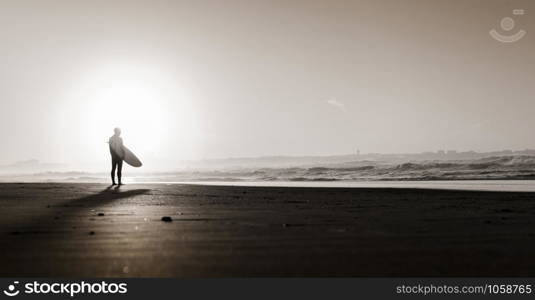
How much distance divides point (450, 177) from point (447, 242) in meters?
25.4

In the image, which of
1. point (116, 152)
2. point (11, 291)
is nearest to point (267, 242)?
point (11, 291)

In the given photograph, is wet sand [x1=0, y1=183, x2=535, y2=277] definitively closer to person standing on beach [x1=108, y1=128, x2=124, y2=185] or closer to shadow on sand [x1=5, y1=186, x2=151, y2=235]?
shadow on sand [x1=5, y1=186, x2=151, y2=235]

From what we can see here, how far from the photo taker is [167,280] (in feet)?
12.0

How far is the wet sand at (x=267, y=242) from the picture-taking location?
401 cm

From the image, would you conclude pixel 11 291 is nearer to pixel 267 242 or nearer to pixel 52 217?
pixel 267 242

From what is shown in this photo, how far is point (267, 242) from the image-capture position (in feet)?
17.2

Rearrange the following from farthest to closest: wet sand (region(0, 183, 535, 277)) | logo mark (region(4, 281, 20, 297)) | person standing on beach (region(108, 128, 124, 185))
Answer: person standing on beach (region(108, 128, 124, 185)), wet sand (region(0, 183, 535, 277)), logo mark (region(4, 281, 20, 297))

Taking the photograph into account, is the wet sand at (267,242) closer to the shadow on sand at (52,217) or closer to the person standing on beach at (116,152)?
the shadow on sand at (52,217)

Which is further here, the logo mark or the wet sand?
the wet sand

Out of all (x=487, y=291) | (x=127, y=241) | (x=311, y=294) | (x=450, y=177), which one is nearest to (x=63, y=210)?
(x=127, y=241)

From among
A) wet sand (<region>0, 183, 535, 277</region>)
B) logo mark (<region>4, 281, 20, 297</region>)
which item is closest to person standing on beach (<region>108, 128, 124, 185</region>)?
wet sand (<region>0, 183, 535, 277</region>)

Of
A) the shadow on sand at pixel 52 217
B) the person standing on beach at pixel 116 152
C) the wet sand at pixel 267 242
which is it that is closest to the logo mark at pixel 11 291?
the wet sand at pixel 267 242

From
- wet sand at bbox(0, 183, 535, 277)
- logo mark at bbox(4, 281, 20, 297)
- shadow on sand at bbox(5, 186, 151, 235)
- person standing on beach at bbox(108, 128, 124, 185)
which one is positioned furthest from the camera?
person standing on beach at bbox(108, 128, 124, 185)

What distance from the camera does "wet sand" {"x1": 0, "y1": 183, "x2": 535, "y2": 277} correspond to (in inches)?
158
